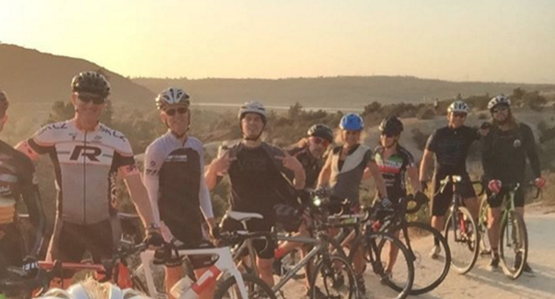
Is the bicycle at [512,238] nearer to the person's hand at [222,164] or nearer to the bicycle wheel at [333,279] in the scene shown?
the bicycle wheel at [333,279]

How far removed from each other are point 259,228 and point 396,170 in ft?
8.47

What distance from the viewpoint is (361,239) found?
7055mm

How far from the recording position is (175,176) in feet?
17.4

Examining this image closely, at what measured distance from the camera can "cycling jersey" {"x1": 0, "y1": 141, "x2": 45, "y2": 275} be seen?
414 centimetres

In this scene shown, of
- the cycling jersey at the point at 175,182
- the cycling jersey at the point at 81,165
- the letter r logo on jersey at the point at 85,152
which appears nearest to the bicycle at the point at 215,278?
the cycling jersey at the point at 175,182

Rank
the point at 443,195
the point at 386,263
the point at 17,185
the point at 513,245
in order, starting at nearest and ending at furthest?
the point at 17,185
the point at 386,263
the point at 513,245
the point at 443,195

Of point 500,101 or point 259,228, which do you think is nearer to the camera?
point 259,228

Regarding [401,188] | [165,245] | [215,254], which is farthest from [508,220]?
[165,245]

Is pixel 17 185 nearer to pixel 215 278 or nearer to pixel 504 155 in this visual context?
pixel 215 278

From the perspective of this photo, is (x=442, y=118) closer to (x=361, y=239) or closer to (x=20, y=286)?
(x=361, y=239)

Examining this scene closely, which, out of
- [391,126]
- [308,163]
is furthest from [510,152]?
[308,163]

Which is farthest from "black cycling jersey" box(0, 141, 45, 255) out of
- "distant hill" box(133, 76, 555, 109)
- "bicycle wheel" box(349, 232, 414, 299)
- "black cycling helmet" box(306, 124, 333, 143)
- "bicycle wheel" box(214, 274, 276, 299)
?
"distant hill" box(133, 76, 555, 109)

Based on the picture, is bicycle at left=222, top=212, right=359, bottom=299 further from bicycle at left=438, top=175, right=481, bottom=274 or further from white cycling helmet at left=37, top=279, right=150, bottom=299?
white cycling helmet at left=37, top=279, right=150, bottom=299

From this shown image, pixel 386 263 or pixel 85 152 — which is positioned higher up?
pixel 85 152
